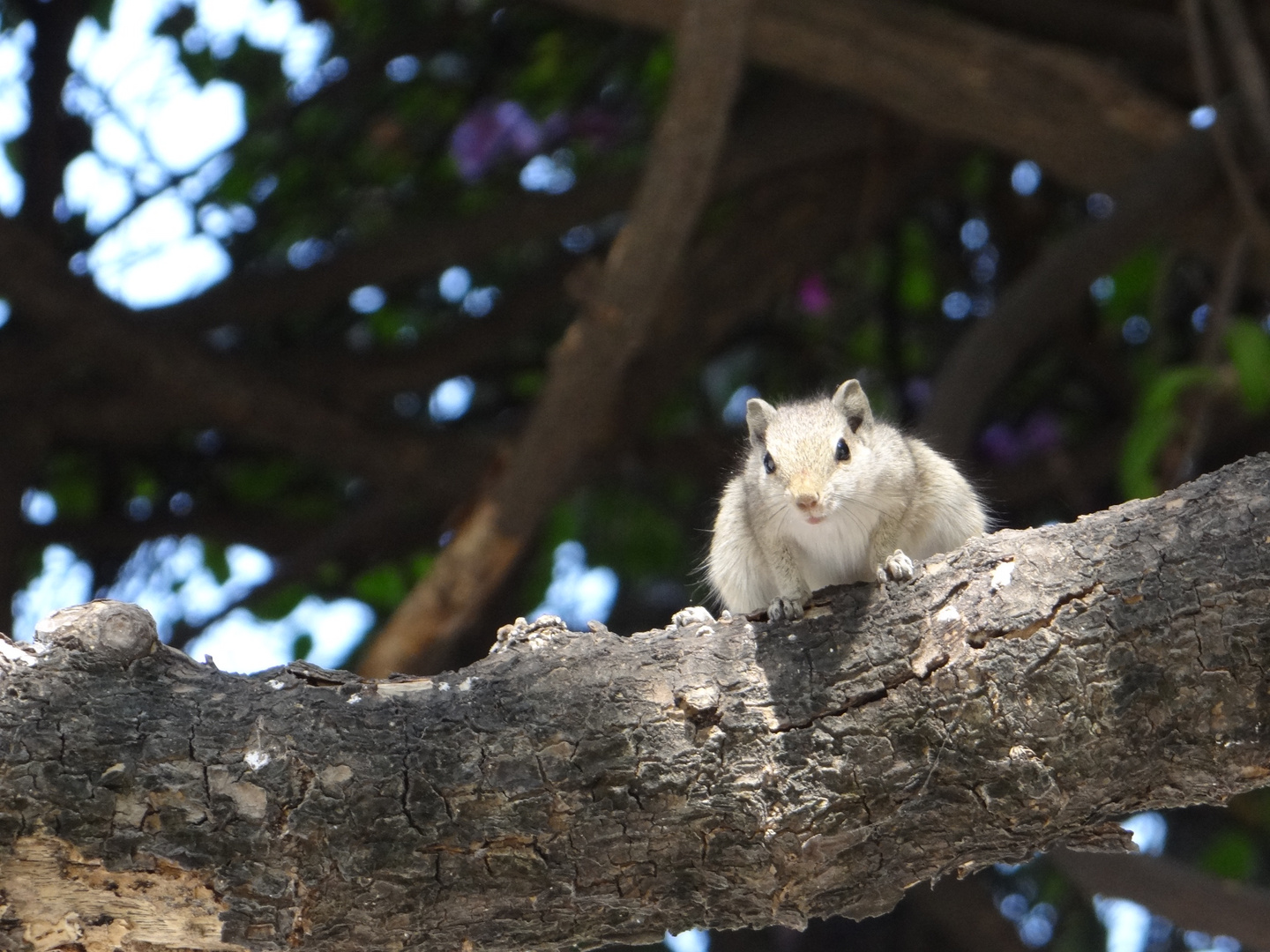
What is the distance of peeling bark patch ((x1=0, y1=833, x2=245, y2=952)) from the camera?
85.6 inches

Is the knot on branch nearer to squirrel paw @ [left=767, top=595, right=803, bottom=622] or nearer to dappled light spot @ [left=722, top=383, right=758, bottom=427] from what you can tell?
squirrel paw @ [left=767, top=595, right=803, bottom=622]

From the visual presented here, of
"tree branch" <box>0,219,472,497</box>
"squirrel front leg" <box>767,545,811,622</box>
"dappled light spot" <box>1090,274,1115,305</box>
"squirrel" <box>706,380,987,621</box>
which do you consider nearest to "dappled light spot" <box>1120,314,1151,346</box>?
"dappled light spot" <box>1090,274,1115,305</box>

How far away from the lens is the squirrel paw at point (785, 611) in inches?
98.9

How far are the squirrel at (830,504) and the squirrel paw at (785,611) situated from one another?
29 cm

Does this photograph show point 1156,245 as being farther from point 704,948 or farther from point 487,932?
point 487,932

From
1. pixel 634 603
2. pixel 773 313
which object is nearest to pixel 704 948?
pixel 634 603

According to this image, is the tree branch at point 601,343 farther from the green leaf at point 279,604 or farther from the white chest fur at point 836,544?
the white chest fur at point 836,544

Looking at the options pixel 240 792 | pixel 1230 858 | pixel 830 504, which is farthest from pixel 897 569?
pixel 1230 858

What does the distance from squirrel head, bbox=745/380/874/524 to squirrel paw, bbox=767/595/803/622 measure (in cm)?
29

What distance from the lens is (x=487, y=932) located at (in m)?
2.34

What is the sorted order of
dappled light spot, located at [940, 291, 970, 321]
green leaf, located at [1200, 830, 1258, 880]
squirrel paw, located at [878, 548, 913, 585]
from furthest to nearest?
dappled light spot, located at [940, 291, 970, 321], green leaf, located at [1200, 830, 1258, 880], squirrel paw, located at [878, 548, 913, 585]

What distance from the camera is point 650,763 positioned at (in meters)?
2.31

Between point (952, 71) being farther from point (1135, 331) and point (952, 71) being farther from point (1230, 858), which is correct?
point (1230, 858)

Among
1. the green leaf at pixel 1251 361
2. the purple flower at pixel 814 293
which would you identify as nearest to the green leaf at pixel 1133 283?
the green leaf at pixel 1251 361
